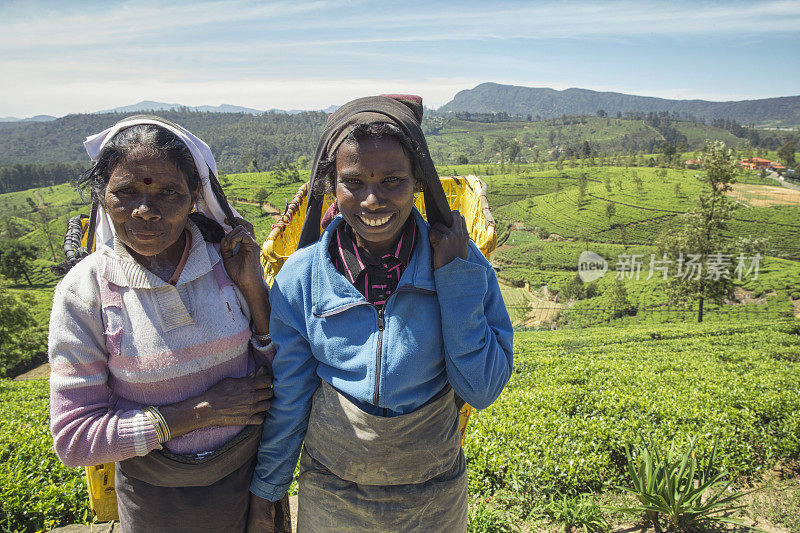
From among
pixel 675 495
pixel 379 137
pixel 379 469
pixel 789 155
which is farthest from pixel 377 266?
pixel 789 155

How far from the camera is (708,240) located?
773 inches

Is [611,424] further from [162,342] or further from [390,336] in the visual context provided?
[162,342]

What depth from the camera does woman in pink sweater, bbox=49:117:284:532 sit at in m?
1.32

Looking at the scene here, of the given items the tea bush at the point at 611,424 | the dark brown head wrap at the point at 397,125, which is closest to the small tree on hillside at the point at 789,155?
the tea bush at the point at 611,424

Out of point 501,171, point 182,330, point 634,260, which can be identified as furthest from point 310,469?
point 501,171

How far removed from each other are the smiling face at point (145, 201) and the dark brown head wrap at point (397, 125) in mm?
453

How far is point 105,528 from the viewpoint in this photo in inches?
103

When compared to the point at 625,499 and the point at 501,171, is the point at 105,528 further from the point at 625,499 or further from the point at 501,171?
the point at 501,171

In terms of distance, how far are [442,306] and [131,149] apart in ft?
3.57

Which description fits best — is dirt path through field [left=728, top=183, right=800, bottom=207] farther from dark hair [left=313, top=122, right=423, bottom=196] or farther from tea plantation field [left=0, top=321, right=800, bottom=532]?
dark hair [left=313, top=122, right=423, bottom=196]

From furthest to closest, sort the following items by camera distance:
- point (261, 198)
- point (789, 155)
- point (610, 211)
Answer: point (789, 155)
point (261, 198)
point (610, 211)

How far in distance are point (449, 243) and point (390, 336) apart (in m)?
0.36

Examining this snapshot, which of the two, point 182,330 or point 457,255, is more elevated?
point 457,255

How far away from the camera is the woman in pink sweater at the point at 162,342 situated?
1319 millimetres
